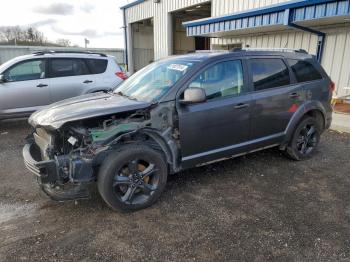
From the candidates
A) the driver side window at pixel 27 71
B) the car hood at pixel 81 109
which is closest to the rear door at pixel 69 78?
the driver side window at pixel 27 71

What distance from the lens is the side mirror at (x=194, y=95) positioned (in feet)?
11.1

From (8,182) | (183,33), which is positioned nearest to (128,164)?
(8,182)

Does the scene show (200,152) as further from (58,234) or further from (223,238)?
(58,234)

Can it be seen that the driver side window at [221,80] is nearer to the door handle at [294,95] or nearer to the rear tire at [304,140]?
the door handle at [294,95]

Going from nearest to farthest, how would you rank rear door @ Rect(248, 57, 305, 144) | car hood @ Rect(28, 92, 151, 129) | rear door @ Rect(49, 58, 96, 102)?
car hood @ Rect(28, 92, 151, 129) < rear door @ Rect(248, 57, 305, 144) < rear door @ Rect(49, 58, 96, 102)

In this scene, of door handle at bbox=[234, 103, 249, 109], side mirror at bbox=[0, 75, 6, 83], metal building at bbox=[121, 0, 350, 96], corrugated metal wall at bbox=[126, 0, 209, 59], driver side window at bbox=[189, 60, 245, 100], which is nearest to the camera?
driver side window at bbox=[189, 60, 245, 100]

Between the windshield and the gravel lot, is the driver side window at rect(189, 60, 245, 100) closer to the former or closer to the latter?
the windshield

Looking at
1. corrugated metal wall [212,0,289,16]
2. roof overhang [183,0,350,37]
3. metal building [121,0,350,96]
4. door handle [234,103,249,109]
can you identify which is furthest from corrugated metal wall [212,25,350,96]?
door handle [234,103,249,109]

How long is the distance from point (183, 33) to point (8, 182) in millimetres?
18536

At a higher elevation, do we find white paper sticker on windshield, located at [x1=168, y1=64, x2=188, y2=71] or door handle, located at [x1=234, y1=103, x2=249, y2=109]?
white paper sticker on windshield, located at [x1=168, y1=64, x2=188, y2=71]

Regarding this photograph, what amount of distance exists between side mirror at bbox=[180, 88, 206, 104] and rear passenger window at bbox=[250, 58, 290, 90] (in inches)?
42.7

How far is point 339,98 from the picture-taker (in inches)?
336

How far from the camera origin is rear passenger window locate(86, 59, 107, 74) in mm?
7551

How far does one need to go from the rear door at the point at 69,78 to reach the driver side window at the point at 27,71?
0.22 metres
